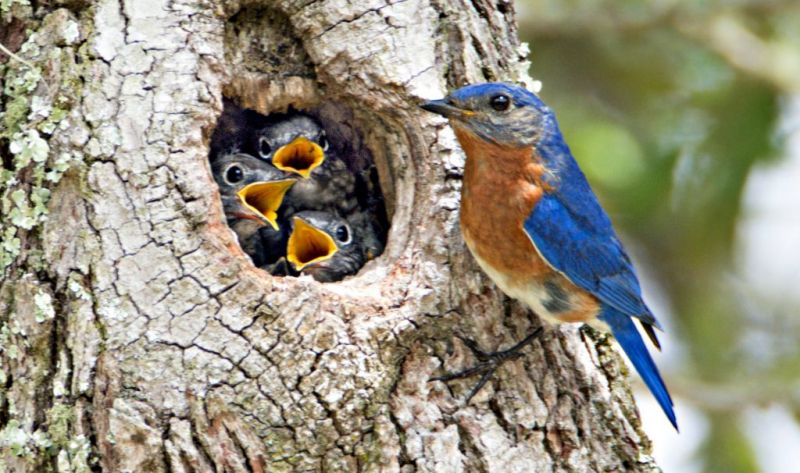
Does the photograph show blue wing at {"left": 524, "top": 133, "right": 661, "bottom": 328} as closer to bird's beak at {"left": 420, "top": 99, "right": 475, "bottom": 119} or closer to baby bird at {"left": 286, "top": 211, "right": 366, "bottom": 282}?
bird's beak at {"left": 420, "top": 99, "right": 475, "bottom": 119}

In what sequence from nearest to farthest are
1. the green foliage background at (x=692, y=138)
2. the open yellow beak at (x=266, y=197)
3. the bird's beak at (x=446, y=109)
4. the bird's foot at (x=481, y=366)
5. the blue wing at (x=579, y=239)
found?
the bird's foot at (x=481, y=366) < the bird's beak at (x=446, y=109) < the blue wing at (x=579, y=239) < the open yellow beak at (x=266, y=197) < the green foliage background at (x=692, y=138)

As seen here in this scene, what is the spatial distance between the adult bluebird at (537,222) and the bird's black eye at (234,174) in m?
1.16

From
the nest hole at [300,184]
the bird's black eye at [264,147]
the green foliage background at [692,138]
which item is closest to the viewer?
the nest hole at [300,184]

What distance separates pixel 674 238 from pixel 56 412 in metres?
4.31

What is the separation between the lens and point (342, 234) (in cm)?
508

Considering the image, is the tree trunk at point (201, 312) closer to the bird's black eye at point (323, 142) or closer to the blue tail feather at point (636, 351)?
the blue tail feather at point (636, 351)

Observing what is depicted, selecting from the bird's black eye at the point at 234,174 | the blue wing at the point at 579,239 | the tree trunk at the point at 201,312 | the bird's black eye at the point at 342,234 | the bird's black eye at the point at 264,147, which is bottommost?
the tree trunk at the point at 201,312

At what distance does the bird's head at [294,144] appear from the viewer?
5.02 m

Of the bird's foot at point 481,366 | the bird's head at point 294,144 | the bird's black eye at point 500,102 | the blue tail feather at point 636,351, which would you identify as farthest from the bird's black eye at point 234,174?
the blue tail feather at point 636,351

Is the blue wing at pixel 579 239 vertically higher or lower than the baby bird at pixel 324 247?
higher

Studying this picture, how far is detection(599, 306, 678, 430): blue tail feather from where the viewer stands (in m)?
4.28

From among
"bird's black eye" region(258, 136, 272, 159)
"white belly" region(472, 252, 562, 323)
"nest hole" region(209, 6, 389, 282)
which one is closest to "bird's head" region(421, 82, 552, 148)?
"white belly" region(472, 252, 562, 323)

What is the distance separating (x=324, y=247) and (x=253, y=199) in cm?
41

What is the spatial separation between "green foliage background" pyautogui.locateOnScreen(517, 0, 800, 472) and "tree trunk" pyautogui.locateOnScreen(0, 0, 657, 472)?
204 centimetres
